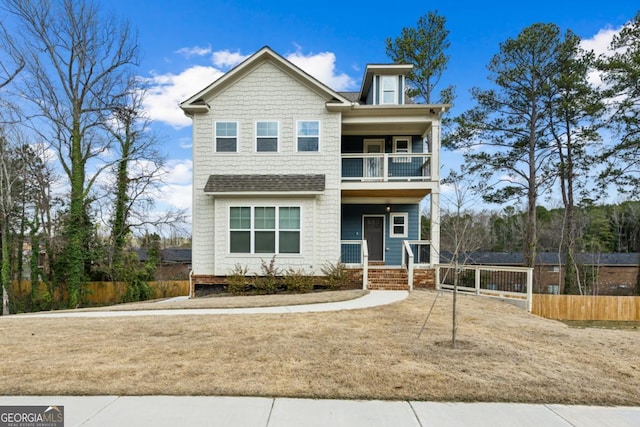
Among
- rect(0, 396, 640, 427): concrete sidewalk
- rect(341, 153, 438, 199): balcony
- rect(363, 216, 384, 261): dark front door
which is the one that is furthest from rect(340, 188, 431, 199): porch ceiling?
rect(0, 396, 640, 427): concrete sidewalk

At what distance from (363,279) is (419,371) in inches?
319

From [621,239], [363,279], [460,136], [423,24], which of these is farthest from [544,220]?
[363,279]

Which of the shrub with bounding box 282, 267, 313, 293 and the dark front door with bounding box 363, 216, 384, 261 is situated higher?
the dark front door with bounding box 363, 216, 384, 261

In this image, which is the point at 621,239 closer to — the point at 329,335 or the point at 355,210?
the point at 355,210

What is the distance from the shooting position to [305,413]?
3.47 m

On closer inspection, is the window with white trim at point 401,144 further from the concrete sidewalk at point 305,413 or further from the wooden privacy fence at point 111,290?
the wooden privacy fence at point 111,290

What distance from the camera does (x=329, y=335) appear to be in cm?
627

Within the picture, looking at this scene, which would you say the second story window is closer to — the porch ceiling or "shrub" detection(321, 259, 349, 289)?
the porch ceiling

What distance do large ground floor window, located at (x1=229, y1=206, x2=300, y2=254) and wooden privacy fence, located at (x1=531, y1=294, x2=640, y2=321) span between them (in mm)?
9808

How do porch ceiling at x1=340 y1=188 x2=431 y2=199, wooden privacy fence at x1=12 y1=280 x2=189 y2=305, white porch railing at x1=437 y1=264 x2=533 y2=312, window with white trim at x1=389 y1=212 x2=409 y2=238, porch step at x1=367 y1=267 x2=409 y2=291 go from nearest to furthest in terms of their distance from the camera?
1. white porch railing at x1=437 y1=264 x2=533 y2=312
2. porch step at x1=367 y1=267 x2=409 y2=291
3. porch ceiling at x1=340 y1=188 x2=431 y2=199
4. window with white trim at x1=389 y1=212 x2=409 y2=238
5. wooden privacy fence at x1=12 y1=280 x2=189 y2=305

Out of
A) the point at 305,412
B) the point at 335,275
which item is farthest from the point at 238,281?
the point at 305,412

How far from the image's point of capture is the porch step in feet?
41.8

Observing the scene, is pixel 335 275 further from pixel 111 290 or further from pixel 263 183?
pixel 111 290

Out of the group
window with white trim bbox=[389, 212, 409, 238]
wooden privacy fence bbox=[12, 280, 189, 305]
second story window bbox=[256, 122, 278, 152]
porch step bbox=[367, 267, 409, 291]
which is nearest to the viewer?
porch step bbox=[367, 267, 409, 291]
